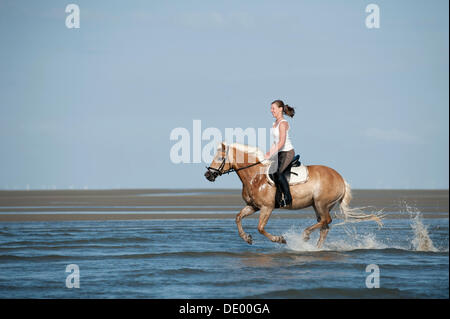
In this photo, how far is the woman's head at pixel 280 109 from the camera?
13.2m

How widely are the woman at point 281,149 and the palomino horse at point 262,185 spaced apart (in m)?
0.22

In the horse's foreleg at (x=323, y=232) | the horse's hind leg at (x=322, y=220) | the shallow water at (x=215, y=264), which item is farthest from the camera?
the horse's foreleg at (x=323, y=232)

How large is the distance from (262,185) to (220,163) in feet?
3.59

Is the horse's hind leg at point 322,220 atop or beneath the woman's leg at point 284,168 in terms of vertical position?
beneath

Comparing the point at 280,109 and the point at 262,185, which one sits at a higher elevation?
the point at 280,109

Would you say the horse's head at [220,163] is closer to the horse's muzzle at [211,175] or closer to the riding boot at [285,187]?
the horse's muzzle at [211,175]

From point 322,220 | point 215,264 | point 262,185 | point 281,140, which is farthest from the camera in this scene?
point 322,220

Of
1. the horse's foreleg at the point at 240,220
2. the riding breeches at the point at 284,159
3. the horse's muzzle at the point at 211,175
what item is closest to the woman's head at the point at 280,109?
the riding breeches at the point at 284,159

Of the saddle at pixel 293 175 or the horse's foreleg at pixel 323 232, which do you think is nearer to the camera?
the saddle at pixel 293 175

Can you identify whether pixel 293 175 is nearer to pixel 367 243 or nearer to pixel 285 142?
pixel 285 142

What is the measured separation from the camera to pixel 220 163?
1368 cm

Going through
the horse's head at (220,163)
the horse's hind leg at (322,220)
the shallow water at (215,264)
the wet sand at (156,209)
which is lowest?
the shallow water at (215,264)

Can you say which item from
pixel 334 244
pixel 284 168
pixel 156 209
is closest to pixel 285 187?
pixel 284 168

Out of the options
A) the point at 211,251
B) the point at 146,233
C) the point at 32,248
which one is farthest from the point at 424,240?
the point at 32,248
